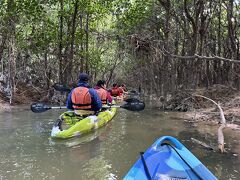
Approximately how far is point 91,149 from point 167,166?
12.7 ft

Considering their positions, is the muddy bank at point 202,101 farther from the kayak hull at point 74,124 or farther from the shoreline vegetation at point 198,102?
the kayak hull at point 74,124

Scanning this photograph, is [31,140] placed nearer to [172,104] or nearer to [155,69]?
[172,104]

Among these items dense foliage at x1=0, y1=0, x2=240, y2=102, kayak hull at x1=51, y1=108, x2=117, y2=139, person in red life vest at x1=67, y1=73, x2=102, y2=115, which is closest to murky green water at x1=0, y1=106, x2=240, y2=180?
kayak hull at x1=51, y1=108, x2=117, y2=139

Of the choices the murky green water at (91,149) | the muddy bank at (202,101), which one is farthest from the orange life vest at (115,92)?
the murky green water at (91,149)

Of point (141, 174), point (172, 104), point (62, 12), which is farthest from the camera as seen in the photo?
point (62, 12)

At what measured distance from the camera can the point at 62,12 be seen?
1856cm

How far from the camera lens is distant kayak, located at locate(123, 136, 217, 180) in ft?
17.1

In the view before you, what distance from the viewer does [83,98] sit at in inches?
412

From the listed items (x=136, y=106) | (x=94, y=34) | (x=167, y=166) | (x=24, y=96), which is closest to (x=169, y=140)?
(x=167, y=166)

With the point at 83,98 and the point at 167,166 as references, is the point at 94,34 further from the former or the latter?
the point at 167,166

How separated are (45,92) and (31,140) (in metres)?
11.2

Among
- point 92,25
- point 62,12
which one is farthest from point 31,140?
point 92,25

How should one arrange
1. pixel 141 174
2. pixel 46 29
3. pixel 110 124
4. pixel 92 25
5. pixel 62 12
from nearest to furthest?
1. pixel 141 174
2. pixel 110 124
3. pixel 62 12
4. pixel 46 29
5. pixel 92 25

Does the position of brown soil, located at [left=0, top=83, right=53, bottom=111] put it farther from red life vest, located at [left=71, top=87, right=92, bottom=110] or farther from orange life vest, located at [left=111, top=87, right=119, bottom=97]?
red life vest, located at [left=71, top=87, right=92, bottom=110]
